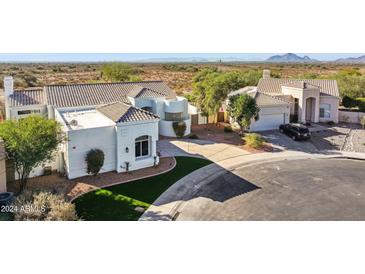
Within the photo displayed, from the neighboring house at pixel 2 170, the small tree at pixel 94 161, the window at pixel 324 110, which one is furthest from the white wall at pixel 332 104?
the neighboring house at pixel 2 170

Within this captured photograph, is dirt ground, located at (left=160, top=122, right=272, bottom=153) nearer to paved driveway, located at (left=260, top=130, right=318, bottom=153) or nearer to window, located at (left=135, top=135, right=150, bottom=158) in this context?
paved driveway, located at (left=260, top=130, right=318, bottom=153)

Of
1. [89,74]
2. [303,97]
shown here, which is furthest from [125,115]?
[89,74]

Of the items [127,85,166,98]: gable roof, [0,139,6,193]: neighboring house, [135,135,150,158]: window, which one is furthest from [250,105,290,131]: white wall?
[0,139,6,193]: neighboring house

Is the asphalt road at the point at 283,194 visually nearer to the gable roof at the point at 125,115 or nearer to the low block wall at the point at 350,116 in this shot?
the gable roof at the point at 125,115
